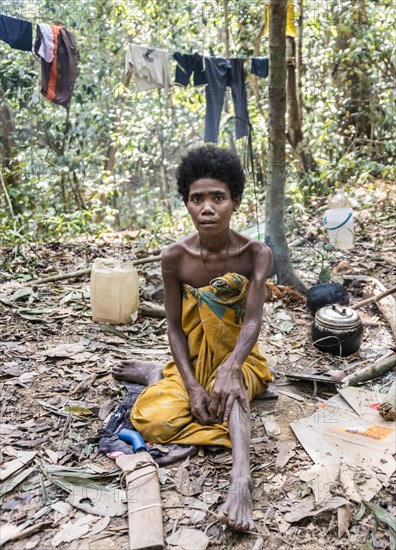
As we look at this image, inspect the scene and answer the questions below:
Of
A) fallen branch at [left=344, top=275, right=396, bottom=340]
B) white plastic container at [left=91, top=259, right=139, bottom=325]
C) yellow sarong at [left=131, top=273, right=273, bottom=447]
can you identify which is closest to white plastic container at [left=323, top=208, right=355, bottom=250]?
fallen branch at [left=344, top=275, right=396, bottom=340]

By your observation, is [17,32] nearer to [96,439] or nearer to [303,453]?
[96,439]

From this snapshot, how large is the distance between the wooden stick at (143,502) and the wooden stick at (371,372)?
4.94ft

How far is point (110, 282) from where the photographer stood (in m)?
4.45

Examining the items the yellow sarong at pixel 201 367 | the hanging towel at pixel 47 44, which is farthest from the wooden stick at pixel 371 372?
the hanging towel at pixel 47 44

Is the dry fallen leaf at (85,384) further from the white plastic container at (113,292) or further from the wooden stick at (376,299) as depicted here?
the wooden stick at (376,299)

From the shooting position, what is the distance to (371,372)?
356 cm

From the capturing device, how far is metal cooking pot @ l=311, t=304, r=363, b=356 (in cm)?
399

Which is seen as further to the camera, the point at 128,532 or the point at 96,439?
the point at 96,439

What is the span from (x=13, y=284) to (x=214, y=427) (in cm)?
324

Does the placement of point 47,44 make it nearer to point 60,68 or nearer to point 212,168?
point 60,68

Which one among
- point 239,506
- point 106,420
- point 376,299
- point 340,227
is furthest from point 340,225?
point 239,506

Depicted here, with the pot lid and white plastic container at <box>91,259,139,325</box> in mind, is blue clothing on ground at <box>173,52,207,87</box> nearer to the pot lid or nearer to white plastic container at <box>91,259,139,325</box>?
white plastic container at <box>91,259,139,325</box>

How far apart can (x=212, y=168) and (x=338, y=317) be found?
1.81m

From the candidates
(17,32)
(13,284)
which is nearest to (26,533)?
(13,284)
